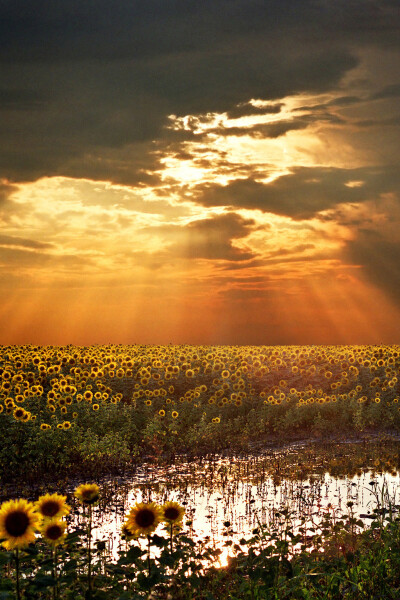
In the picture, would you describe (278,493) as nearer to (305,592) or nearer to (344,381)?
(305,592)

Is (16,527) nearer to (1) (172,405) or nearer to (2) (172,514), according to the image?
(2) (172,514)

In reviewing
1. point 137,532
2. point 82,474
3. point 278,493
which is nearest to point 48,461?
point 82,474

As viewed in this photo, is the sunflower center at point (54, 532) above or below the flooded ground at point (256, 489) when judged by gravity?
below

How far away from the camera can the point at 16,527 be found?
4.17 m

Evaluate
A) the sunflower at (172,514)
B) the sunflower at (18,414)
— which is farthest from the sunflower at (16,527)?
the sunflower at (18,414)

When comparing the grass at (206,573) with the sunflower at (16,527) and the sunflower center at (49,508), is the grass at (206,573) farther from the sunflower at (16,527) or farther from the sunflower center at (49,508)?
the sunflower center at (49,508)

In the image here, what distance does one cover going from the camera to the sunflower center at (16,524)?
416cm

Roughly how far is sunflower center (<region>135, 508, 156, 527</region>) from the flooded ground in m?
2.31

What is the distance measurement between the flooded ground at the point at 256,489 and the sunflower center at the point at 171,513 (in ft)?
6.52

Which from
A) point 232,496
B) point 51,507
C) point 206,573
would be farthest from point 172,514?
point 232,496

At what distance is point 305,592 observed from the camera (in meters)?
4.99

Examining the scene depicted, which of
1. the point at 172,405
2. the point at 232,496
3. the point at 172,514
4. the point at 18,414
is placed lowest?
the point at 172,514

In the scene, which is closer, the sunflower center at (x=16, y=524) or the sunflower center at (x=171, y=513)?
the sunflower center at (x=16, y=524)

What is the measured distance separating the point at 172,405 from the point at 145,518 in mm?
11591
